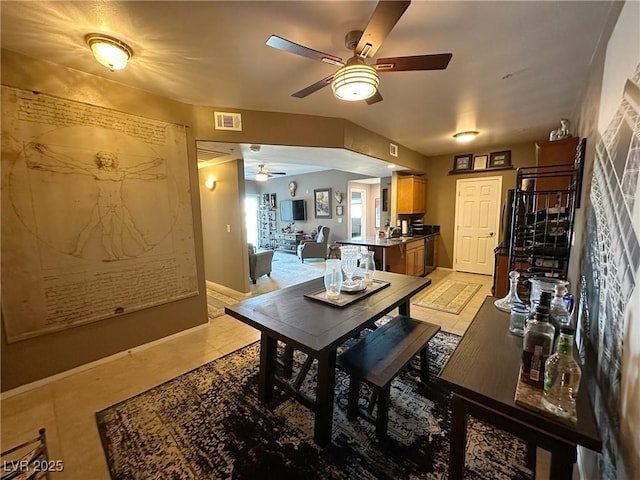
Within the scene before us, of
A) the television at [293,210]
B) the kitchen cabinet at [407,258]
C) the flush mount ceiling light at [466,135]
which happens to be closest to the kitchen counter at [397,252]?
the kitchen cabinet at [407,258]

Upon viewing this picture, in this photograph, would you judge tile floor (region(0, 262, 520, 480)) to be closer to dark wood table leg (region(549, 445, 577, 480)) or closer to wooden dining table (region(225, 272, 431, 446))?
wooden dining table (region(225, 272, 431, 446))

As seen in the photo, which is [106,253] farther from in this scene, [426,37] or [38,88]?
[426,37]

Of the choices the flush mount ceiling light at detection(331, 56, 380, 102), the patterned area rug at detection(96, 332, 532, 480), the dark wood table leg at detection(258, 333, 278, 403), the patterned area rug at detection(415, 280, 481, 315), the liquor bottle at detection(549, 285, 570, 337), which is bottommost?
the patterned area rug at detection(96, 332, 532, 480)

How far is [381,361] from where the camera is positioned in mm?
1692

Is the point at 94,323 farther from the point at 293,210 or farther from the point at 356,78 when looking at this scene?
the point at 293,210

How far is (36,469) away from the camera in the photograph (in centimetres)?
132

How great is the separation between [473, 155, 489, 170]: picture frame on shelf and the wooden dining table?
4460mm

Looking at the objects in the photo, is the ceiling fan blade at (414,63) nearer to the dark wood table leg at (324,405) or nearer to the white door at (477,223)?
the dark wood table leg at (324,405)

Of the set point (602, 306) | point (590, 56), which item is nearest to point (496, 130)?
point (590, 56)

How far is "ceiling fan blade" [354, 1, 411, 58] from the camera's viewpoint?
1221 millimetres

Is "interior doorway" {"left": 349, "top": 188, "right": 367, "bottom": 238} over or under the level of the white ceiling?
under

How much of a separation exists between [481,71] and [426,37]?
807mm

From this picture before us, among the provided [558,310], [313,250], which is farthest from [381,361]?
[313,250]

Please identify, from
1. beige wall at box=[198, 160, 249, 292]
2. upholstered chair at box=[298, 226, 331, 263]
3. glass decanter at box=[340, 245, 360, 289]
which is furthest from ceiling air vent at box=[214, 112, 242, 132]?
upholstered chair at box=[298, 226, 331, 263]
